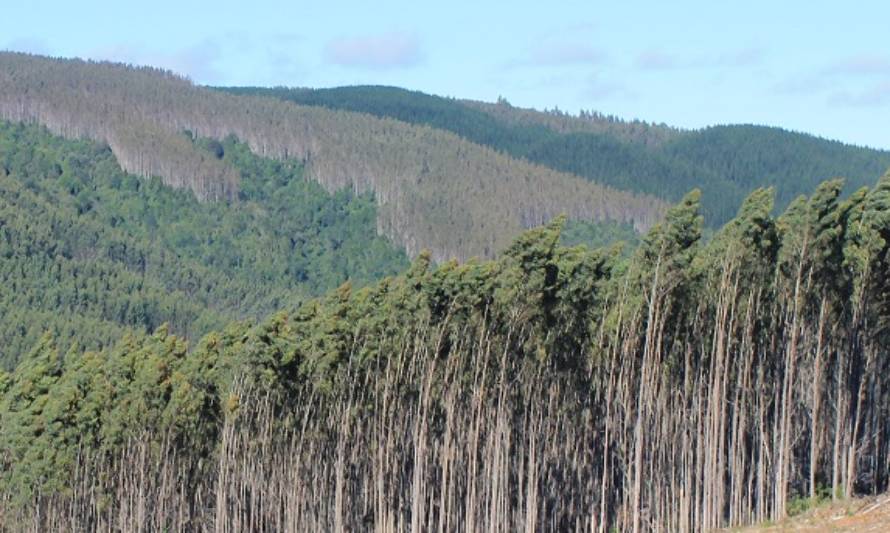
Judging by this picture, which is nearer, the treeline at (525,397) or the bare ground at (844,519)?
the bare ground at (844,519)

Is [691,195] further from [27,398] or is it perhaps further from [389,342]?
[27,398]

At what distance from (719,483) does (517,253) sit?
406 inches

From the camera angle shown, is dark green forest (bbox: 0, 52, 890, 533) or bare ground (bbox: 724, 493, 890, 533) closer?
bare ground (bbox: 724, 493, 890, 533)

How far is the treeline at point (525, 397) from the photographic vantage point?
196 feet

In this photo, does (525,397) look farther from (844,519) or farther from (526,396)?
(844,519)

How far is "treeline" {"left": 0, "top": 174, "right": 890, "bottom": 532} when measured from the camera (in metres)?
59.7

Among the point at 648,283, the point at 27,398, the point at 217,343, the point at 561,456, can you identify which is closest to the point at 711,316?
the point at 648,283

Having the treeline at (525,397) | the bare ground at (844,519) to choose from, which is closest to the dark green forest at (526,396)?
the treeline at (525,397)

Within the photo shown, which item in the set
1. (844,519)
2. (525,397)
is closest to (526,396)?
(525,397)

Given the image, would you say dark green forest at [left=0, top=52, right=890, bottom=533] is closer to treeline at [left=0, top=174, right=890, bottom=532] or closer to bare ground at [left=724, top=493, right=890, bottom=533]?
treeline at [left=0, top=174, right=890, bottom=532]

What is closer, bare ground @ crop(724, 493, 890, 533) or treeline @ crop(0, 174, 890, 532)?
bare ground @ crop(724, 493, 890, 533)

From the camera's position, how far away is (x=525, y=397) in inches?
2657

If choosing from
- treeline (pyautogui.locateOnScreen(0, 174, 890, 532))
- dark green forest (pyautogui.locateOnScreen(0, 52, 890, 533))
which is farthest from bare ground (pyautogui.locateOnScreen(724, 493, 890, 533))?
treeline (pyautogui.locateOnScreen(0, 174, 890, 532))

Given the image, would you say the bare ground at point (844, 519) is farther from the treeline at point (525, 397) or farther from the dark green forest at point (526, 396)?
the treeline at point (525, 397)
